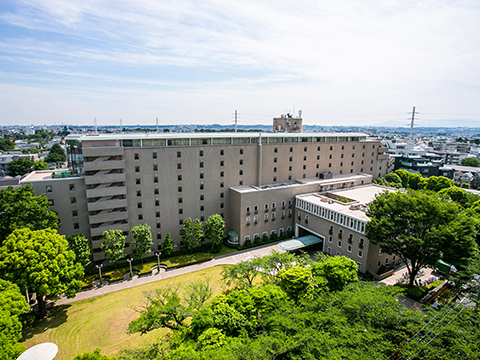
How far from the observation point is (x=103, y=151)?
35.0m

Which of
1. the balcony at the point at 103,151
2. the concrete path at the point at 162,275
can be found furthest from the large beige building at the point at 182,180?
the concrete path at the point at 162,275

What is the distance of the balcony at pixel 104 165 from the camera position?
113 ft

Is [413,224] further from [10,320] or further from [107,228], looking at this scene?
[10,320]

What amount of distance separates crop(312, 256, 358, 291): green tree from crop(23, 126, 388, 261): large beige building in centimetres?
1736

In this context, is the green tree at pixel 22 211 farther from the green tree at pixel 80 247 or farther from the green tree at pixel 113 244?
the green tree at pixel 113 244

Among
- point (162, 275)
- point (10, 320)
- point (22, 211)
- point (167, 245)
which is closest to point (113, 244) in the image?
point (167, 245)

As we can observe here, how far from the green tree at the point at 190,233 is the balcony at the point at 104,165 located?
12.6 metres

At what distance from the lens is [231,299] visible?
22594 millimetres

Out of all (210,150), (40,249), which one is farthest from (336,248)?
(40,249)

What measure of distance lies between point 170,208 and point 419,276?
37124 millimetres

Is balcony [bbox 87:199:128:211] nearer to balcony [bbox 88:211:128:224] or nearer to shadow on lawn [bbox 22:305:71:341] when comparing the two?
balcony [bbox 88:211:128:224]

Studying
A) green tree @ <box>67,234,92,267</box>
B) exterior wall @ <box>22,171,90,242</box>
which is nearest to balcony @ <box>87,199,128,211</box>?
exterior wall @ <box>22,171,90,242</box>

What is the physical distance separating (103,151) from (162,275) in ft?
62.1

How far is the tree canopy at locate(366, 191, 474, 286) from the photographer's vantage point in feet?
92.8
